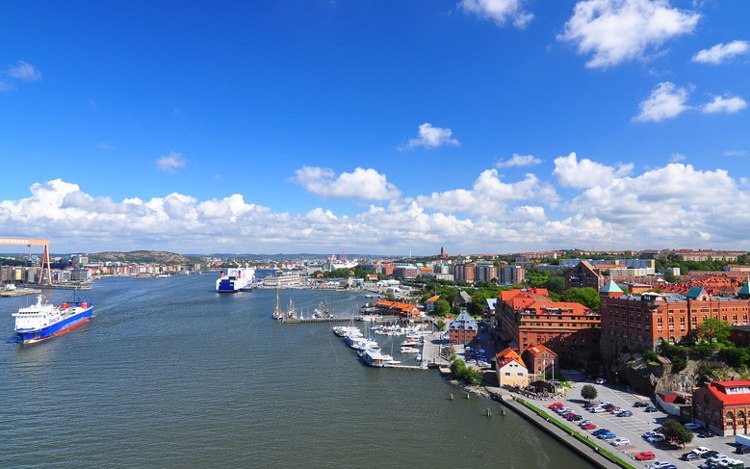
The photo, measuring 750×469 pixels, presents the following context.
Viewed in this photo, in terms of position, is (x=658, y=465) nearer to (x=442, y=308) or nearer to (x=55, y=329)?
(x=442, y=308)

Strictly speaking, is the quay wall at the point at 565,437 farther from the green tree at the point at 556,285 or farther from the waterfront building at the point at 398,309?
the green tree at the point at 556,285

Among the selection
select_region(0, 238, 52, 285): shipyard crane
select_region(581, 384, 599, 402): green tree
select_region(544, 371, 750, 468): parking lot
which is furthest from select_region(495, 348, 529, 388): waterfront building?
select_region(0, 238, 52, 285): shipyard crane

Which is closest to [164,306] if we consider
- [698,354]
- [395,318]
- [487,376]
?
[395,318]

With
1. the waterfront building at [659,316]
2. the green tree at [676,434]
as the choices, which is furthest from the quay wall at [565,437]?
the waterfront building at [659,316]

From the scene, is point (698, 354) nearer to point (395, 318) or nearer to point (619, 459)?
point (619, 459)

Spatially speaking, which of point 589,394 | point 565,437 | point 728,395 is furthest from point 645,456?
point 589,394
